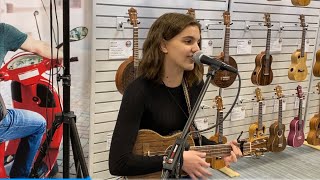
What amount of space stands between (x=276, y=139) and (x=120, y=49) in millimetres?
1835

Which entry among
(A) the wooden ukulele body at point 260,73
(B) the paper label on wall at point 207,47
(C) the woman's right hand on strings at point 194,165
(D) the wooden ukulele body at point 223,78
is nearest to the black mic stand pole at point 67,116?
(C) the woman's right hand on strings at point 194,165

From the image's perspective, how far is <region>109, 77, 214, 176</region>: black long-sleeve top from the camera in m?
1.59

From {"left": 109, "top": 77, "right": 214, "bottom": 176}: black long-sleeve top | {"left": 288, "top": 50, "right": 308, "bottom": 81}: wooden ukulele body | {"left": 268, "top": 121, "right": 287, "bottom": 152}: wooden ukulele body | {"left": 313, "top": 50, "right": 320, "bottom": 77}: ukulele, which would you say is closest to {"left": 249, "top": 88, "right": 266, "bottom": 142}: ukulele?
{"left": 268, "top": 121, "right": 287, "bottom": 152}: wooden ukulele body

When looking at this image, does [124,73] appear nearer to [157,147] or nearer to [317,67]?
[157,147]

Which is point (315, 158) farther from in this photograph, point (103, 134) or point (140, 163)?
point (140, 163)

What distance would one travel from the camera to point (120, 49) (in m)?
2.72

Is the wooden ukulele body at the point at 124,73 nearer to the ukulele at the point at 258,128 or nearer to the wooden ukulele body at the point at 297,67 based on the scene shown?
the ukulele at the point at 258,128

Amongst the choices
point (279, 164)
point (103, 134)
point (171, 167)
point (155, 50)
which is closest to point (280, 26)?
point (279, 164)

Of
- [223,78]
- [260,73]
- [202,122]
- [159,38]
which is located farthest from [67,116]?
[260,73]

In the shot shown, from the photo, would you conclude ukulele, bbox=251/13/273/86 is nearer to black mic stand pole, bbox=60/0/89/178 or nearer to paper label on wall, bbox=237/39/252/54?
paper label on wall, bbox=237/39/252/54

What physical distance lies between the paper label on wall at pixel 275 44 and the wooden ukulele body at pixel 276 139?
74cm

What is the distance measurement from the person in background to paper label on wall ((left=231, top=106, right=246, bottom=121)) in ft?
6.26

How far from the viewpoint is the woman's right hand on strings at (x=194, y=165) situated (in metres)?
1.52

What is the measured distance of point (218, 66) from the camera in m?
1.26
